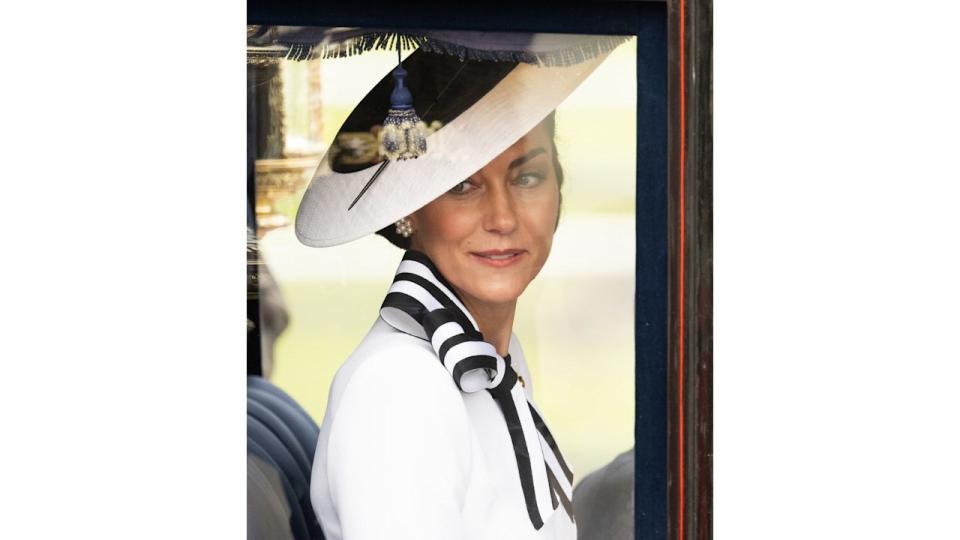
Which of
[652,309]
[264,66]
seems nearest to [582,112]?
[652,309]

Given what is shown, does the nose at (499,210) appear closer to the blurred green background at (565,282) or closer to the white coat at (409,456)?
the blurred green background at (565,282)

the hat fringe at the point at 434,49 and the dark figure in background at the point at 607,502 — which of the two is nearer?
the hat fringe at the point at 434,49

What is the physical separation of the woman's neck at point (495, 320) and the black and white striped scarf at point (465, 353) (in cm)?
1

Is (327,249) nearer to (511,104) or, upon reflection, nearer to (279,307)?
(279,307)

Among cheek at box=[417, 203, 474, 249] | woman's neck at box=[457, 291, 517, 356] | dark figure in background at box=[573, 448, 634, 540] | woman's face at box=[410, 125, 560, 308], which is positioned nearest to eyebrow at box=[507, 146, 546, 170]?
woman's face at box=[410, 125, 560, 308]

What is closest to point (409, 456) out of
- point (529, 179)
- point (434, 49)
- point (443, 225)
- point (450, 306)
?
point (450, 306)

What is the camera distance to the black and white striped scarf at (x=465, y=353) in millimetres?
2137

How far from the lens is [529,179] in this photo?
2166mm

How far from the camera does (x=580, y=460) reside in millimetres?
2227

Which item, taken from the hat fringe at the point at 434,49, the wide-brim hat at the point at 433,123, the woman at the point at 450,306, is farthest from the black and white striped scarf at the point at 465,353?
the hat fringe at the point at 434,49

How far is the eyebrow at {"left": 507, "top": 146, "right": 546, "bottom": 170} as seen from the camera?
2.16 metres

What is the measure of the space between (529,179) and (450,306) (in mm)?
232

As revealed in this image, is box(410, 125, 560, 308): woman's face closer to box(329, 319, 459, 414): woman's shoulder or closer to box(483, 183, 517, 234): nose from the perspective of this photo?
box(483, 183, 517, 234): nose

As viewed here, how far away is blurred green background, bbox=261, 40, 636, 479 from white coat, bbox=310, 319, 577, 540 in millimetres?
53
